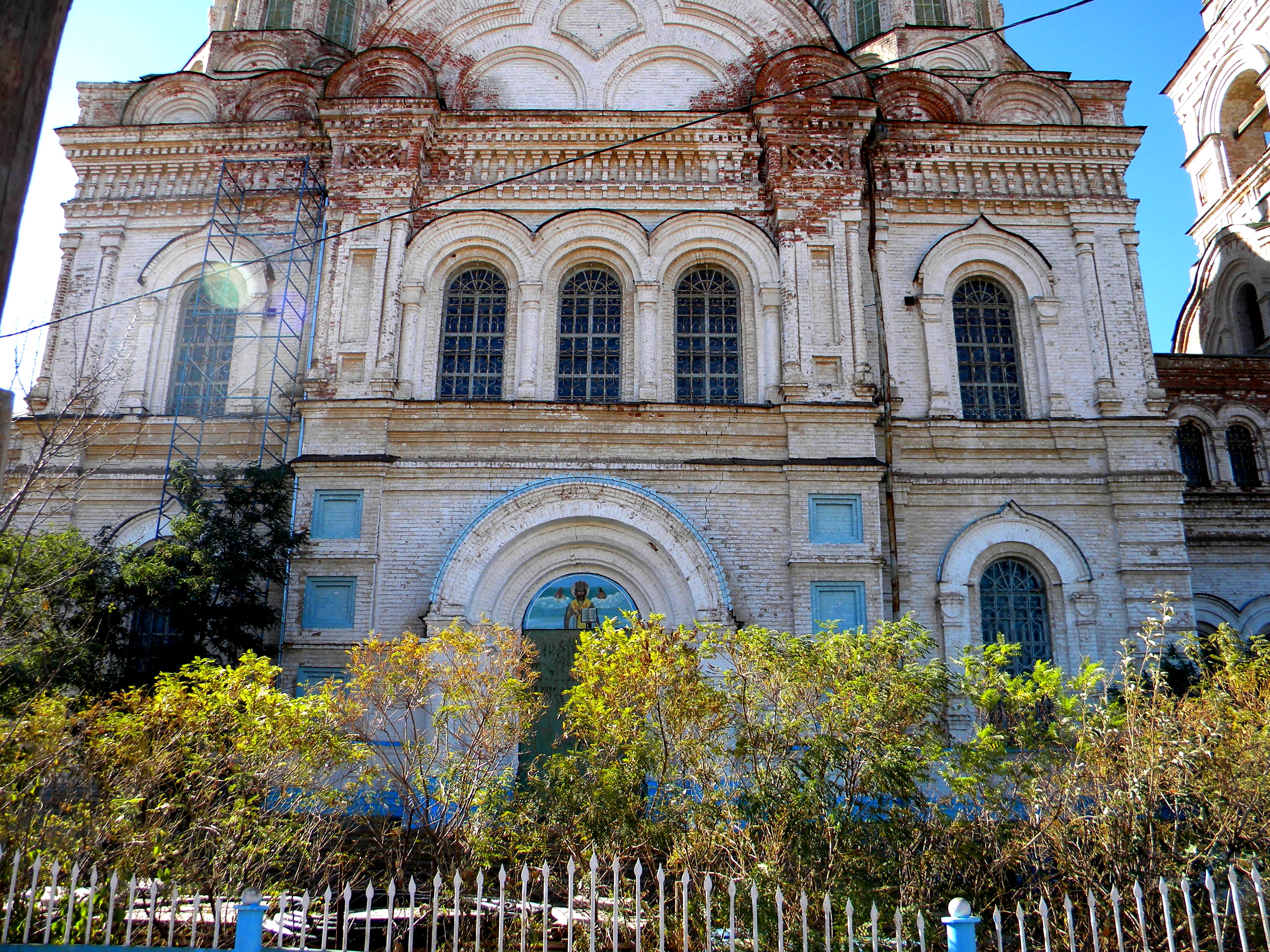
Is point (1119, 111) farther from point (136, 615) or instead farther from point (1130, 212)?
point (136, 615)

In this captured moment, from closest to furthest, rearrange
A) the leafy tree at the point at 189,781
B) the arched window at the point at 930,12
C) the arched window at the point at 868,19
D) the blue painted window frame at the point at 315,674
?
the leafy tree at the point at 189,781 → the blue painted window frame at the point at 315,674 → the arched window at the point at 930,12 → the arched window at the point at 868,19

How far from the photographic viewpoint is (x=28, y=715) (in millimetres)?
6301

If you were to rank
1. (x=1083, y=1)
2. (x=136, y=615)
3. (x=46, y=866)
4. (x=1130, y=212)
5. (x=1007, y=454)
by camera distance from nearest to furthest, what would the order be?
(x=46, y=866), (x=1083, y=1), (x=136, y=615), (x=1007, y=454), (x=1130, y=212)

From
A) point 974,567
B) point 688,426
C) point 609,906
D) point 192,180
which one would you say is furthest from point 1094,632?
point 192,180

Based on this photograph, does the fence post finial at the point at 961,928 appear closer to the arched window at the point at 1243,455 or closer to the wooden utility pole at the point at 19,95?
the wooden utility pole at the point at 19,95

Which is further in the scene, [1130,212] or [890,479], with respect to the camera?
[1130,212]

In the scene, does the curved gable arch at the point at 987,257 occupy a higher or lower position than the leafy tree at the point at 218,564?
higher

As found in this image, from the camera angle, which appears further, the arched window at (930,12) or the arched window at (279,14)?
the arched window at (279,14)

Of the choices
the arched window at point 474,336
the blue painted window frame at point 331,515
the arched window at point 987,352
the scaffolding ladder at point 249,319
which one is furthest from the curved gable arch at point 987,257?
the scaffolding ladder at point 249,319

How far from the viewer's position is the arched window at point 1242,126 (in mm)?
19609

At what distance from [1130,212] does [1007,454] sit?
14.1 feet

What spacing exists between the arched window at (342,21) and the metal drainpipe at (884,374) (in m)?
10.1

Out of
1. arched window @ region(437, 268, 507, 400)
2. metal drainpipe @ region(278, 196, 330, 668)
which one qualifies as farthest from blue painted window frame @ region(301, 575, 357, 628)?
arched window @ region(437, 268, 507, 400)

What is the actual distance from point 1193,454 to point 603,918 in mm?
14050
